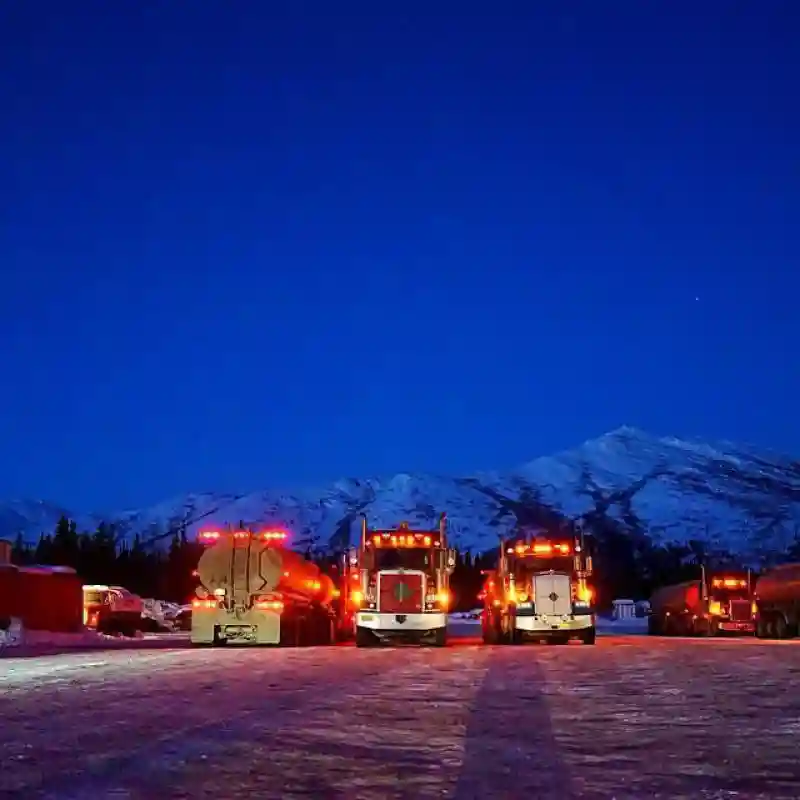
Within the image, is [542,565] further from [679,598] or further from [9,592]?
[679,598]

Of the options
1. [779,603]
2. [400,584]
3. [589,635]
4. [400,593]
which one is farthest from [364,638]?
[779,603]

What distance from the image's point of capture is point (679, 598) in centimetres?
4909

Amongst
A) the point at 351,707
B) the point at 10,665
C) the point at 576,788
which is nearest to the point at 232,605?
the point at 10,665

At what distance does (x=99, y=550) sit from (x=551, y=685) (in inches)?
4293

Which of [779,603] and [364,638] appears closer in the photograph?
[364,638]

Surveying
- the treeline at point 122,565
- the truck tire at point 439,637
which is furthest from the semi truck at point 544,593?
the treeline at point 122,565

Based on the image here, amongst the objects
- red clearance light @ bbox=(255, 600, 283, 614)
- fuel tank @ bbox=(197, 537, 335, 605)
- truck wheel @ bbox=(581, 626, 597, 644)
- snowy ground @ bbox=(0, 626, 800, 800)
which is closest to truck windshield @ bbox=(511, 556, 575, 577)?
truck wheel @ bbox=(581, 626, 597, 644)

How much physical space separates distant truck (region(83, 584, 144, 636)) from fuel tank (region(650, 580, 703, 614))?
862 inches

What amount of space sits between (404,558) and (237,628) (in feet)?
15.8

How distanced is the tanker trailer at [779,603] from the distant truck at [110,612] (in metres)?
23.4

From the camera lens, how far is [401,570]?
3167cm

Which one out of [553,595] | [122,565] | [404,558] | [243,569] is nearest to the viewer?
[243,569]

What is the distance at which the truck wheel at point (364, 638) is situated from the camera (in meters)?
31.5

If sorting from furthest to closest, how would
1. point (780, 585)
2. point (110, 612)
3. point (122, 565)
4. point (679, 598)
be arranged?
point (122, 565), point (679, 598), point (110, 612), point (780, 585)
